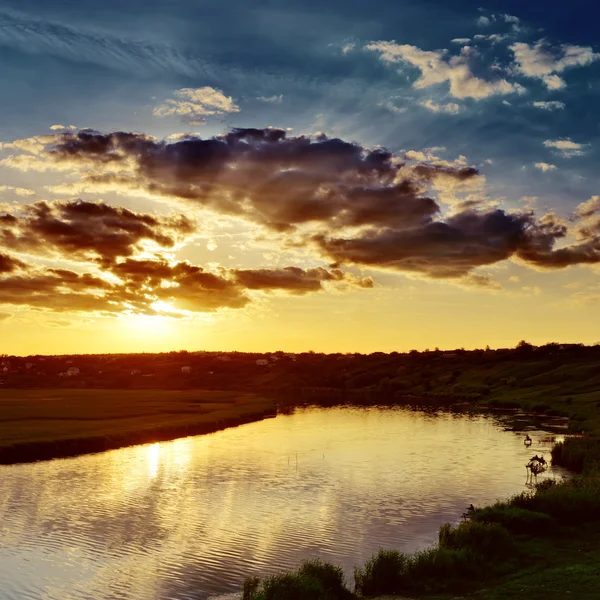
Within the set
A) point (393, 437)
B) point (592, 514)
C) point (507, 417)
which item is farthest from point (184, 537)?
point (507, 417)

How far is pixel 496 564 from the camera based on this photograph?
3303 centimetres

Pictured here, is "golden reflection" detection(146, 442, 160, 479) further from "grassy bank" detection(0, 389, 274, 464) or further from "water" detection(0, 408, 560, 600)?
"grassy bank" detection(0, 389, 274, 464)

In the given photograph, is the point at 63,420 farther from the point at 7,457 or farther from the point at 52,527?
the point at 52,527

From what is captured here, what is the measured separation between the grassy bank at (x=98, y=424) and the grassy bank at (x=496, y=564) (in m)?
53.1

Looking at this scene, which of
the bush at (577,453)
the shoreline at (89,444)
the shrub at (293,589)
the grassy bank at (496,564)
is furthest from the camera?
the shoreline at (89,444)

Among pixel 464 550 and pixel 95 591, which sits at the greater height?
pixel 464 550

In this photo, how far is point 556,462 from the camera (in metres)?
71.4

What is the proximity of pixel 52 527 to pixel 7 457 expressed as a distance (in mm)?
32371

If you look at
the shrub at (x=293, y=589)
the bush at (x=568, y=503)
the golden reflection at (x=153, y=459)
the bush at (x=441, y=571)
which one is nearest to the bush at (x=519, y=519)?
the bush at (x=568, y=503)

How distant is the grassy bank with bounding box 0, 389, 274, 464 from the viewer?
255 feet

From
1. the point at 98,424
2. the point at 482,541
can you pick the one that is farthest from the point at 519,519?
the point at 98,424

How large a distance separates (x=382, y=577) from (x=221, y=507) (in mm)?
22152

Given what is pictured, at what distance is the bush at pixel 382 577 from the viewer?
30.3 metres

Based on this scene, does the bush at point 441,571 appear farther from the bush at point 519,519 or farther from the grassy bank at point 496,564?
the bush at point 519,519
